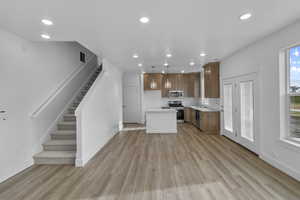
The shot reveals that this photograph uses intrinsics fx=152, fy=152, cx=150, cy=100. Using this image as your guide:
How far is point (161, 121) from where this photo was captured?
6039mm

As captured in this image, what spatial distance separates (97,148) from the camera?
401cm

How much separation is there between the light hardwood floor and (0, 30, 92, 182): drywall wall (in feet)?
1.31

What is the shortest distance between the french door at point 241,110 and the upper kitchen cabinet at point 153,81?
3555mm

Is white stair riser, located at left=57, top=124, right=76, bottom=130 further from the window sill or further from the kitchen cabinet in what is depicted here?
the kitchen cabinet

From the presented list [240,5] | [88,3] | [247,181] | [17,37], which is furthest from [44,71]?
[247,181]

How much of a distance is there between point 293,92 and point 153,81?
5993 millimetres

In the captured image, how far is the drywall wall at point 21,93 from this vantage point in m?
2.74

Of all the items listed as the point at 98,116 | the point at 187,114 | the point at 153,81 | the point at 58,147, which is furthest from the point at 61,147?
the point at 187,114

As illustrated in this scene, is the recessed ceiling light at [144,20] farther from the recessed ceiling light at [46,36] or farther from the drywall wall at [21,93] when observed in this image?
the drywall wall at [21,93]

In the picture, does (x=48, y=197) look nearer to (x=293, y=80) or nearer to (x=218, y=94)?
(x=293, y=80)

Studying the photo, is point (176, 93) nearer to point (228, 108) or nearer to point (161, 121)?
point (161, 121)

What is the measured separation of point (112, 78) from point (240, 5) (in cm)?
453

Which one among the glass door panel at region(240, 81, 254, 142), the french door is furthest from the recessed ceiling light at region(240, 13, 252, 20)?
the glass door panel at region(240, 81, 254, 142)

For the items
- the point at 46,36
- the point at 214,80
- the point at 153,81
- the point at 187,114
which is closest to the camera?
the point at 46,36
